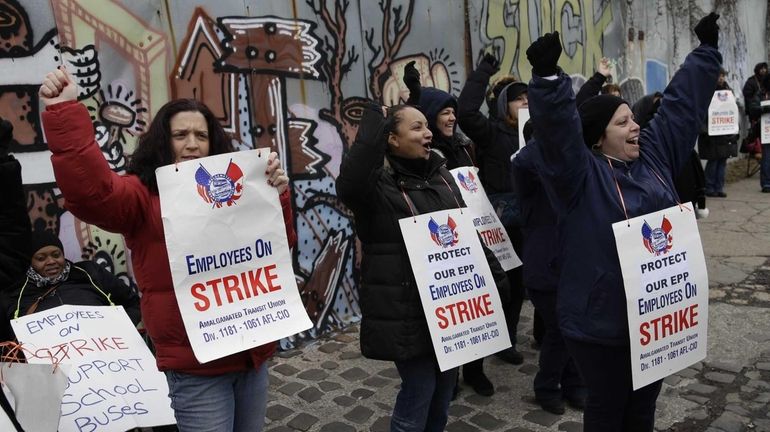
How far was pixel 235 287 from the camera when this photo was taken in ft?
7.86

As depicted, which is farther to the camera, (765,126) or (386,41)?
(765,126)

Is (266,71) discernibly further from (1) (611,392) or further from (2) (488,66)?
(1) (611,392)

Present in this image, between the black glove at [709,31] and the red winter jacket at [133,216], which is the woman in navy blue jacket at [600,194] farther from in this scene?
the red winter jacket at [133,216]

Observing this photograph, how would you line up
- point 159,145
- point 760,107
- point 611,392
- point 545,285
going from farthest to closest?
point 760,107
point 545,285
point 611,392
point 159,145

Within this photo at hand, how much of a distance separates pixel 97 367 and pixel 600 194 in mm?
2335

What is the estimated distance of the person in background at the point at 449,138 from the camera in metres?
4.10

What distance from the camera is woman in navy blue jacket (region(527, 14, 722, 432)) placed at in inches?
94.7

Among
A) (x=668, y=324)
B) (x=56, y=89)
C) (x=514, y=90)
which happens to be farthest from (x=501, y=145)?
(x=56, y=89)

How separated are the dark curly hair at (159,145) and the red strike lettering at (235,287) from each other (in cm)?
38

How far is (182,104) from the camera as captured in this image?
239 centimetres

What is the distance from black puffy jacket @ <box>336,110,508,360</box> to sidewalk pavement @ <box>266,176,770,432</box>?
1.08m

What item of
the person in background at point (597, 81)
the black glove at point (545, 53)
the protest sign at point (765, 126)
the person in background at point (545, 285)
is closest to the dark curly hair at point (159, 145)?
the black glove at point (545, 53)

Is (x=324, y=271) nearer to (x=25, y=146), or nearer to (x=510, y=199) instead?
(x=510, y=199)

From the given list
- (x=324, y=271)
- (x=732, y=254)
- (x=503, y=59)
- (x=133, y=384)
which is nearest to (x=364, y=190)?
(x=133, y=384)
